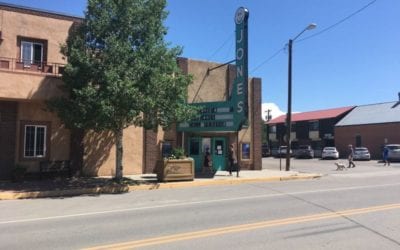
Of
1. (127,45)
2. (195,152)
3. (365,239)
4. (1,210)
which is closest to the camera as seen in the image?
(365,239)

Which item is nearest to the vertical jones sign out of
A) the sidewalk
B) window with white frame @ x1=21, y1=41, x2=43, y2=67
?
the sidewalk

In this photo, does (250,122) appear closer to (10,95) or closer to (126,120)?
(126,120)

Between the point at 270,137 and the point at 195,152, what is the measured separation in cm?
5219

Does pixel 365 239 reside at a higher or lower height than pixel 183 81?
lower

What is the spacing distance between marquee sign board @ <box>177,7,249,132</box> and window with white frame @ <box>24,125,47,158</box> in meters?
7.75

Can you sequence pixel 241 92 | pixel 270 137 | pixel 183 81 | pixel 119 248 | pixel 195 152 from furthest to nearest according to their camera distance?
pixel 270 137 < pixel 195 152 < pixel 241 92 < pixel 183 81 < pixel 119 248

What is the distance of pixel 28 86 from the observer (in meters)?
19.5

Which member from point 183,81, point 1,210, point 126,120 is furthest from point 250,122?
point 1,210

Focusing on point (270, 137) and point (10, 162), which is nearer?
point (10, 162)

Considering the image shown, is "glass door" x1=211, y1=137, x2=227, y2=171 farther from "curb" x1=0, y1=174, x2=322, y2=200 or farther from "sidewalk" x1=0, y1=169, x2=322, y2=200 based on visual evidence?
"curb" x1=0, y1=174, x2=322, y2=200

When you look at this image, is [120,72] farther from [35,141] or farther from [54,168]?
[54,168]

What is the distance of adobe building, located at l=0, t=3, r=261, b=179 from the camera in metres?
20.1

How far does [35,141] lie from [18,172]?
6.59ft

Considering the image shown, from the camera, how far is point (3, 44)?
20.8m
